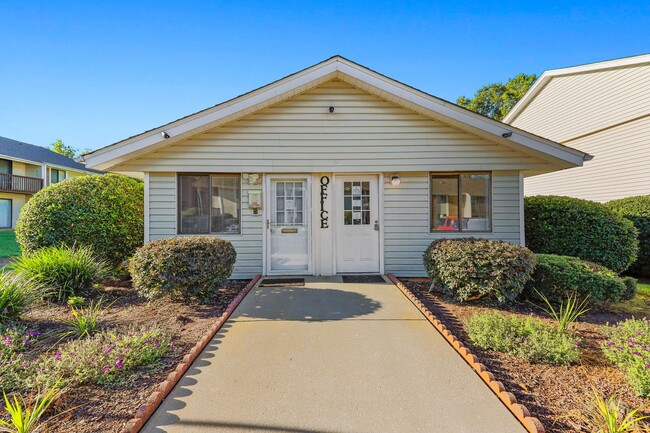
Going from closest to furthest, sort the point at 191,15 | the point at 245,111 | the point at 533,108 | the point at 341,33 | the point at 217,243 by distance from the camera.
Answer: the point at 217,243 < the point at 245,111 < the point at 191,15 < the point at 341,33 < the point at 533,108

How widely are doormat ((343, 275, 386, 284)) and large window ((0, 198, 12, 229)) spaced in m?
25.5

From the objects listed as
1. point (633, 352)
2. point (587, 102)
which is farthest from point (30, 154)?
Answer: point (587, 102)

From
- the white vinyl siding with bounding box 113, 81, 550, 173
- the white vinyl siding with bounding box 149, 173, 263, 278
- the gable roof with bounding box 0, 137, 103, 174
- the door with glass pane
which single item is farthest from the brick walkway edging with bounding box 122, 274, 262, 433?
the gable roof with bounding box 0, 137, 103, 174

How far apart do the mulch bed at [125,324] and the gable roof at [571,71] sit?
1316 centimetres

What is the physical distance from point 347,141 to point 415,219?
229 cm

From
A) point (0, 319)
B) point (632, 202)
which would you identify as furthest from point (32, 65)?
point (632, 202)

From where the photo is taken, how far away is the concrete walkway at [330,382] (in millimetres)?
2170

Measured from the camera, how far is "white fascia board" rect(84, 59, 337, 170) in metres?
5.76

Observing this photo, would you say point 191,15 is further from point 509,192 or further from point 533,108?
point 533,108

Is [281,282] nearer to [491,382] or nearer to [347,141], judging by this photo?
[347,141]

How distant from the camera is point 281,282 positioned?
596 cm

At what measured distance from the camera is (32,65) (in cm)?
923

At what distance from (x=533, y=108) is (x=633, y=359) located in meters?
14.1

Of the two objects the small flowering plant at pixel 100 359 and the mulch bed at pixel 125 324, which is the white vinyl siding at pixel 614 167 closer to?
the mulch bed at pixel 125 324
